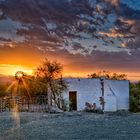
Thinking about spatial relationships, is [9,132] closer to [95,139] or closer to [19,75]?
[95,139]

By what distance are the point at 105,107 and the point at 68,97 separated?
15.4 ft

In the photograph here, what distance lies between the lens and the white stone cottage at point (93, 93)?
4259 cm

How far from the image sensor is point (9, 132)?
18.5 meters

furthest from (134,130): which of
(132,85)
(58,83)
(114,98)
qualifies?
(132,85)

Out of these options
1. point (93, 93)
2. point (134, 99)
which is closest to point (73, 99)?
point (93, 93)

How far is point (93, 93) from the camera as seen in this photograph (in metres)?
43.4

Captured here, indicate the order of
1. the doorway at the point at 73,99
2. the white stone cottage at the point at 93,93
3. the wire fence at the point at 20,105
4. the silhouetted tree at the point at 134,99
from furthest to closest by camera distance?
the silhouetted tree at the point at 134,99
the white stone cottage at the point at 93,93
the doorway at the point at 73,99
the wire fence at the point at 20,105

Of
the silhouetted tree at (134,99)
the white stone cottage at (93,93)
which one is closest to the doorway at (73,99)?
the white stone cottage at (93,93)

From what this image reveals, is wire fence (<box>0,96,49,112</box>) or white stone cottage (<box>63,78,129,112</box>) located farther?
white stone cottage (<box>63,78,129,112</box>)

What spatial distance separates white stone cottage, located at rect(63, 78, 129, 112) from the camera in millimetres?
42594

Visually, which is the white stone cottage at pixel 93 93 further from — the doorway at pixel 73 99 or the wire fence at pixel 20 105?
the wire fence at pixel 20 105

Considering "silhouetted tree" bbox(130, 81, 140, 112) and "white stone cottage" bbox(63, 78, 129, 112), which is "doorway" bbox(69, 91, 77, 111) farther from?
"silhouetted tree" bbox(130, 81, 140, 112)

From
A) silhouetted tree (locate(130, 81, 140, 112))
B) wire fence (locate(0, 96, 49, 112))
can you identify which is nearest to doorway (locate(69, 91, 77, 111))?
wire fence (locate(0, 96, 49, 112))

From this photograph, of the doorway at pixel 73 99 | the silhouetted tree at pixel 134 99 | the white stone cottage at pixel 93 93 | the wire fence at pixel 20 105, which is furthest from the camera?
the silhouetted tree at pixel 134 99
